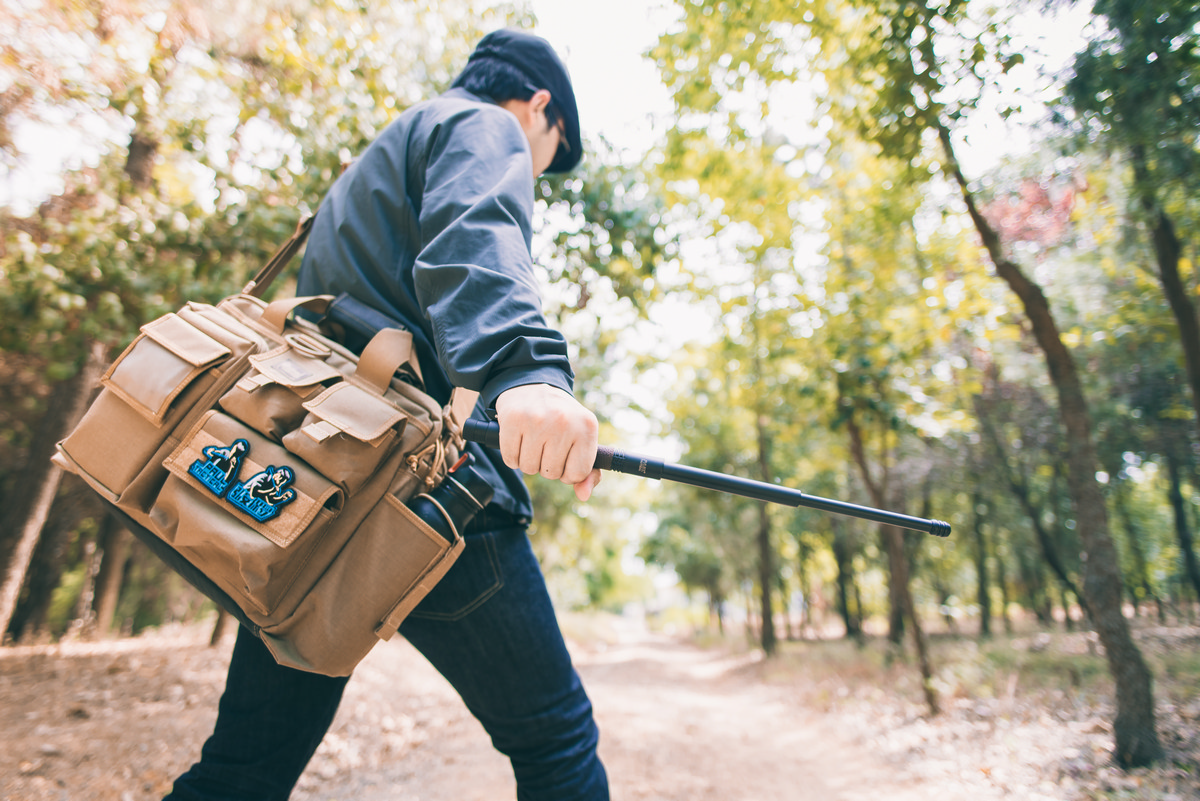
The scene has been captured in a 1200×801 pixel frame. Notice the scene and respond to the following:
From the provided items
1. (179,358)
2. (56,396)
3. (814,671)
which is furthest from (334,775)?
(814,671)

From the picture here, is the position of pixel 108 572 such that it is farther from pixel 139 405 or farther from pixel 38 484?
pixel 139 405

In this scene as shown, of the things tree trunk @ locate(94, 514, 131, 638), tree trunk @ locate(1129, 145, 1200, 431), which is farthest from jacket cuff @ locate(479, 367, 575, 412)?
tree trunk @ locate(94, 514, 131, 638)

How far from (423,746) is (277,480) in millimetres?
4045

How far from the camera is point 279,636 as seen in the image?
1.07 m

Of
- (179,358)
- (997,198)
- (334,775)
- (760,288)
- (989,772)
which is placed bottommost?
(334,775)

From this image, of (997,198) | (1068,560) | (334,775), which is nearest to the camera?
(334,775)

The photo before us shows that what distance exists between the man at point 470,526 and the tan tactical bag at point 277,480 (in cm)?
22

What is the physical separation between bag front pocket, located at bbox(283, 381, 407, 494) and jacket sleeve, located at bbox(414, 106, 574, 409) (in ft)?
0.56

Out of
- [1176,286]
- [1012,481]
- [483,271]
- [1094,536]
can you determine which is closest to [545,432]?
[483,271]

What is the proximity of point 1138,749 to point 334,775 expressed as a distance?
4694 millimetres

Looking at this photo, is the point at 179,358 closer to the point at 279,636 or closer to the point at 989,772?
the point at 279,636

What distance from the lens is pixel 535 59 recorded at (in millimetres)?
1699

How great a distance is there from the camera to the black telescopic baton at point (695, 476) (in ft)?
3.32

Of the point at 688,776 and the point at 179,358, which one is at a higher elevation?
the point at 179,358
